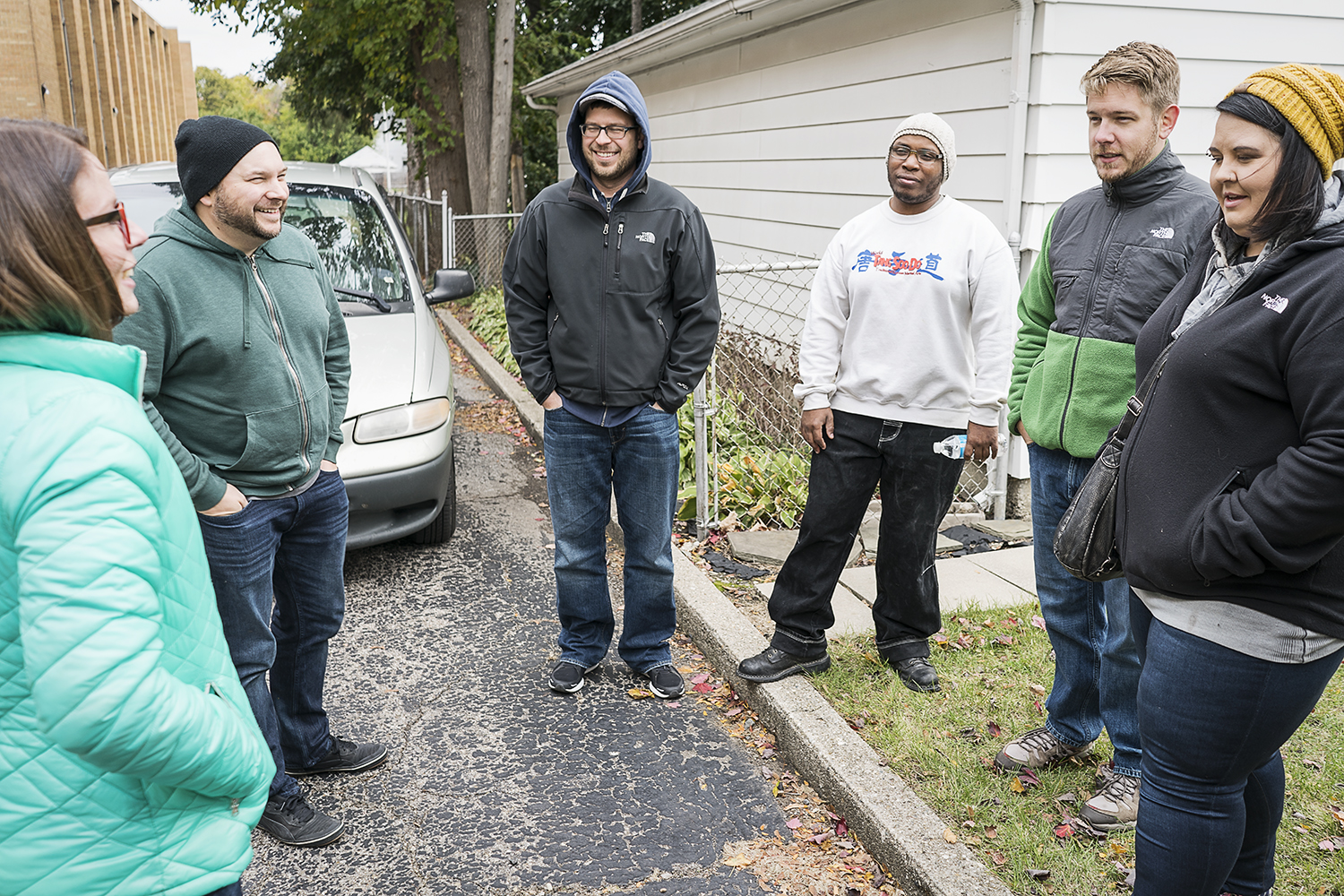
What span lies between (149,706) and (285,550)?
1949 mm

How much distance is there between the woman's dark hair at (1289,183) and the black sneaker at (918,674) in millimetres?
2366

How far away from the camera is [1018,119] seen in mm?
5617

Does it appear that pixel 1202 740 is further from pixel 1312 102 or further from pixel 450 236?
pixel 450 236

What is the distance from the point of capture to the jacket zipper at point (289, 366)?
2.91 meters

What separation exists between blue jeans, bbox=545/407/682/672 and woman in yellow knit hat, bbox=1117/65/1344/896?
7.06 feet

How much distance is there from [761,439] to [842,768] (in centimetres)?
384

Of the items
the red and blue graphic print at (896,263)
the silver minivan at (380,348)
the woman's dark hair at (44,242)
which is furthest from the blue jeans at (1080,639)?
the silver minivan at (380,348)

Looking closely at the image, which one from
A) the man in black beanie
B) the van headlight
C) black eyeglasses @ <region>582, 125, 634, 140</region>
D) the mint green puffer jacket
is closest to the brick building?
the van headlight

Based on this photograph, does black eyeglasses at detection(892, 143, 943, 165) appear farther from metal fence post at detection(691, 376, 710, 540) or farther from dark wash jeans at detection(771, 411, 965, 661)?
metal fence post at detection(691, 376, 710, 540)

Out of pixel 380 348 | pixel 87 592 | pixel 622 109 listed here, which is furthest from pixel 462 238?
pixel 87 592

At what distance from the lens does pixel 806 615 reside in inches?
157

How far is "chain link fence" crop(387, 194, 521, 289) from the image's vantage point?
48.2ft

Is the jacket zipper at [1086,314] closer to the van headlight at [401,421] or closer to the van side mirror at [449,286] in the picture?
the van headlight at [401,421]

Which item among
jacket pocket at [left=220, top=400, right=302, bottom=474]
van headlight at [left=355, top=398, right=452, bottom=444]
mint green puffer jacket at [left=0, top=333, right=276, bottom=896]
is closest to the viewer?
mint green puffer jacket at [left=0, top=333, right=276, bottom=896]
